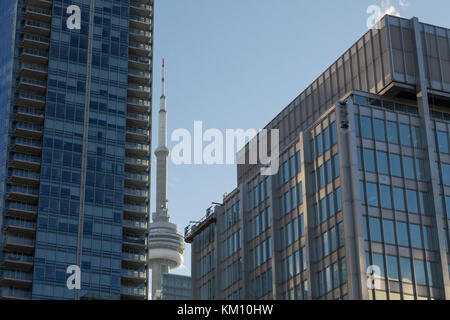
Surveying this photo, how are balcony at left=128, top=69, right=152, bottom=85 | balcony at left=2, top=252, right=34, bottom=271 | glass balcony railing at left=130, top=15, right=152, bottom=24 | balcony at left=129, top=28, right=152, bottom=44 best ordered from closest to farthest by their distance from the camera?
balcony at left=2, top=252, right=34, bottom=271 → balcony at left=128, top=69, right=152, bottom=85 → balcony at left=129, top=28, right=152, bottom=44 → glass balcony railing at left=130, top=15, right=152, bottom=24

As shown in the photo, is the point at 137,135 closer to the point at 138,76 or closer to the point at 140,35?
the point at 138,76

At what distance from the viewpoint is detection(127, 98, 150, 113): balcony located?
159 meters

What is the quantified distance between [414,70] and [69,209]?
74764 millimetres

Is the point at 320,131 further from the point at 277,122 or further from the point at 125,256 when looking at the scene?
the point at 125,256

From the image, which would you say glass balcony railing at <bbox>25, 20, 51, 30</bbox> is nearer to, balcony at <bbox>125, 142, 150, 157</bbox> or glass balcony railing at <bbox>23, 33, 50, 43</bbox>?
glass balcony railing at <bbox>23, 33, 50, 43</bbox>

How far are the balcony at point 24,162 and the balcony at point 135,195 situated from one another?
16.9 meters

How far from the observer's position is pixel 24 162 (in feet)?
469

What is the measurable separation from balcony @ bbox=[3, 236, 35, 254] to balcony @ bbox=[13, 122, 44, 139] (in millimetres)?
19527

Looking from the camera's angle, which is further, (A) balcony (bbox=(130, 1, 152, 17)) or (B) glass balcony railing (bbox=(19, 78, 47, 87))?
(A) balcony (bbox=(130, 1, 152, 17))

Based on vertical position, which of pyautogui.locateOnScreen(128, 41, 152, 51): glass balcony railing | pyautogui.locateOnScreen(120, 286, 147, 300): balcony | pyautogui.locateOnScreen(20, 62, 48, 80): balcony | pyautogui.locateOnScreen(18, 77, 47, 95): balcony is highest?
pyautogui.locateOnScreen(128, 41, 152, 51): glass balcony railing

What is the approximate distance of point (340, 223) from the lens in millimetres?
82188

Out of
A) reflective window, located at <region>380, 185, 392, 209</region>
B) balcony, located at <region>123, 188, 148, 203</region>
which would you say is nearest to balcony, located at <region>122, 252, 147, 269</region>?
balcony, located at <region>123, 188, 148, 203</region>
